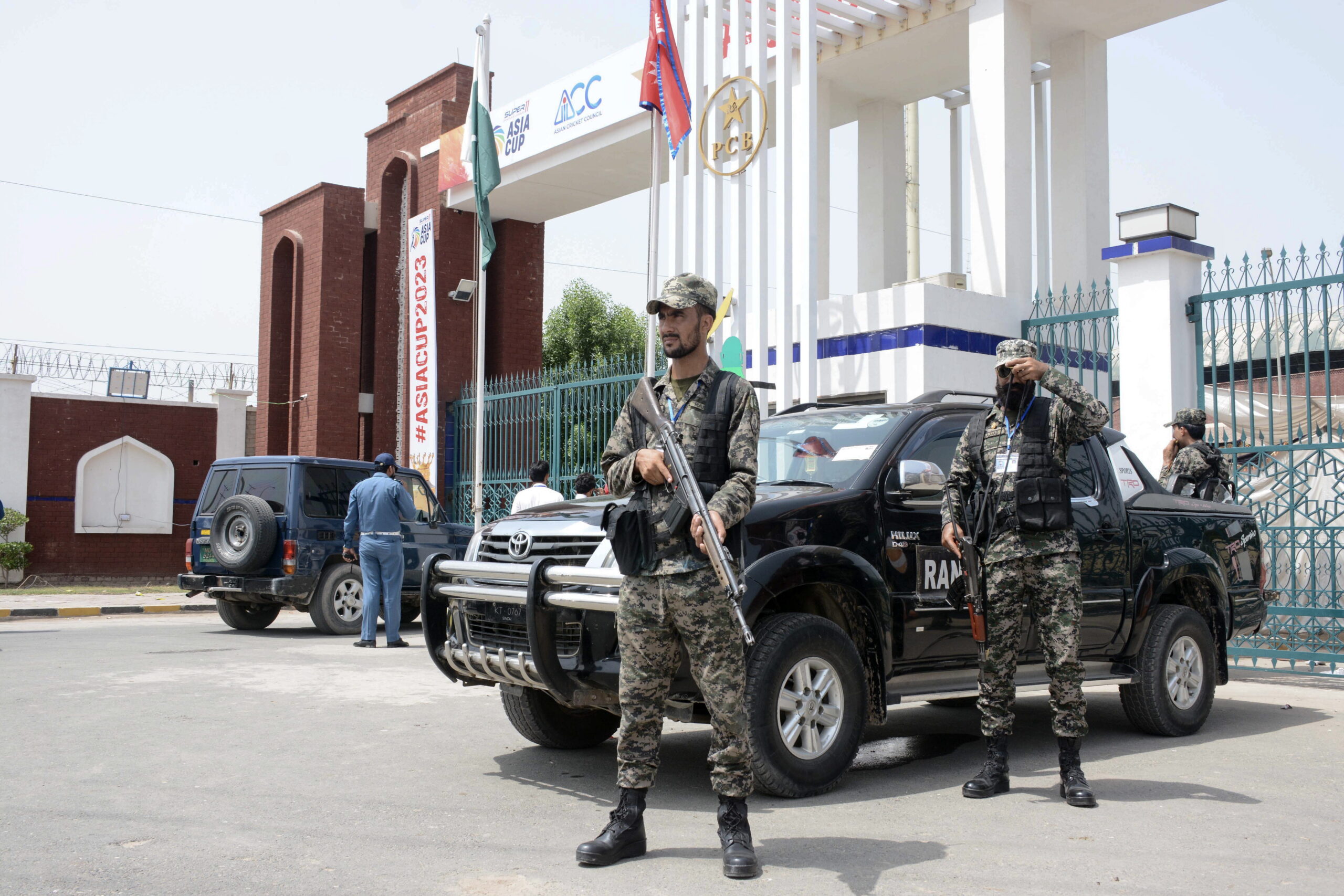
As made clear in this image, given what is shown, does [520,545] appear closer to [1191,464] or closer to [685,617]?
[685,617]

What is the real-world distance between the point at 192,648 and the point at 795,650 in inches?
304

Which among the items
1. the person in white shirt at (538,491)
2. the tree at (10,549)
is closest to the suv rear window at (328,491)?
the person in white shirt at (538,491)

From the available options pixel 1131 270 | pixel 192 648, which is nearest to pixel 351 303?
pixel 192 648

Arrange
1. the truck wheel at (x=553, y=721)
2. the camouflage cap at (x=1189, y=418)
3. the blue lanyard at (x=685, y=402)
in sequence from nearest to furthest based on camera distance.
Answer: the blue lanyard at (x=685, y=402), the truck wheel at (x=553, y=721), the camouflage cap at (x=1189, y=418)

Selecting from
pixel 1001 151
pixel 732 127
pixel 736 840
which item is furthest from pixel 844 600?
pixel 732 127

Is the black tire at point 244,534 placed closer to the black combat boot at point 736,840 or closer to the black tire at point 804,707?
the black tire at point 804,707

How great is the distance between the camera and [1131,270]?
402 inches

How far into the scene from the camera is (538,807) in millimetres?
4871

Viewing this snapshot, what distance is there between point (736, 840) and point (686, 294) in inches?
75.4

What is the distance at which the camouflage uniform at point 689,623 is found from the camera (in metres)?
4.00

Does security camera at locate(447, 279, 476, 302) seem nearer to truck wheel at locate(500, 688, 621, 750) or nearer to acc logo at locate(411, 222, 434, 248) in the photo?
acc logo at locate(411, 222, 434, 248)

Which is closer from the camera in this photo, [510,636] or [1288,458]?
[510,636]

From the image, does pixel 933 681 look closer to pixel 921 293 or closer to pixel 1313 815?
pixel 1313 815

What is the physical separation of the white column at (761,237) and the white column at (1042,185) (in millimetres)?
3109
